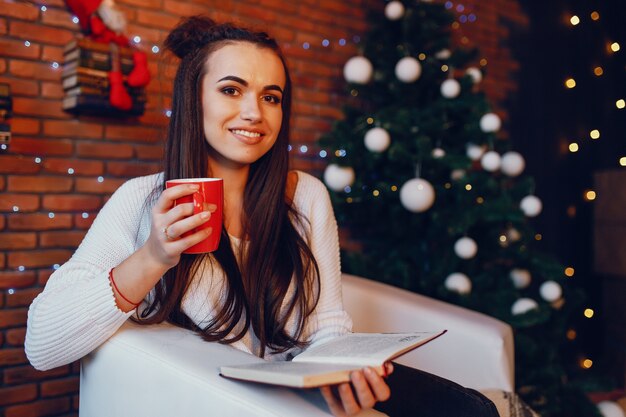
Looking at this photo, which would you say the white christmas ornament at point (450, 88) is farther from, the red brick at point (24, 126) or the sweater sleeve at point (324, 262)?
the red brick at point (24, 126)

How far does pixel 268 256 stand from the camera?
1.31 meters

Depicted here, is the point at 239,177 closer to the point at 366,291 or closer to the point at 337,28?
the point at 366,291

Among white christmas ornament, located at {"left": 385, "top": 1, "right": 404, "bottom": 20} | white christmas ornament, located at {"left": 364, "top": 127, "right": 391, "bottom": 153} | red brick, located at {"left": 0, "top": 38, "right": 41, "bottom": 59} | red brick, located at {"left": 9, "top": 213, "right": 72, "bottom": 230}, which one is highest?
white christmas ornament, located at {"left": 385, "top": 1, "right": 404, "bottom": 20}

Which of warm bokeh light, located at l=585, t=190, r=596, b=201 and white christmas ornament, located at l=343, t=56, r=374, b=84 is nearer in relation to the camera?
white christmas ornament, located at l=343, t=56, r=374, b=84

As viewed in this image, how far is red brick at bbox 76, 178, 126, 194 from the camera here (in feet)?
6.35

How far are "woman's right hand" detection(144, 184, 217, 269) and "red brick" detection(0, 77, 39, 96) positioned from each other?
1154 millimetres

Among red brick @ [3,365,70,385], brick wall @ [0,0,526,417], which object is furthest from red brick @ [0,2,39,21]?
red brick @ [3,365,70,385]

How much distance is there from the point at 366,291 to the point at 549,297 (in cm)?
103

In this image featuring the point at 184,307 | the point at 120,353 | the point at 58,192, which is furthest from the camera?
the point at 58,192

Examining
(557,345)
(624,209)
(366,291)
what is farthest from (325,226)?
(624,209)

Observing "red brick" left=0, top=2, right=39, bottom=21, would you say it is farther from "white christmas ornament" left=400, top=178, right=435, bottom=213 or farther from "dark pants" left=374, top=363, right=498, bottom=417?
"dark pants" left=374, top=363, right=498, bottom=417

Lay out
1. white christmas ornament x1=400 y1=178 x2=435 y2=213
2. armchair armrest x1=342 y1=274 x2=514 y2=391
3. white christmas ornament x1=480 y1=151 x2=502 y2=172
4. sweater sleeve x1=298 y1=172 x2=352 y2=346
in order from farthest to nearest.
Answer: white christmas ornament x1=480 y1=151 x2=502 y2=172
white christmas ornament x1=400 y1=178 x2=435 y2=213
armchair armrest x1=342 y1=274 x2=514 y2=391
sweater sleeve x1=298 y1=172 x2=352 y2=346

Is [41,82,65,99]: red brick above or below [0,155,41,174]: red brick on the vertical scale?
above

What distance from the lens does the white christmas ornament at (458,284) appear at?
219 centimetres
